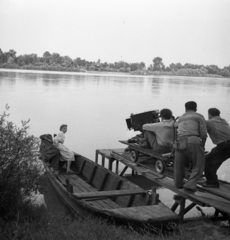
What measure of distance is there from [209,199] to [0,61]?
9096cm

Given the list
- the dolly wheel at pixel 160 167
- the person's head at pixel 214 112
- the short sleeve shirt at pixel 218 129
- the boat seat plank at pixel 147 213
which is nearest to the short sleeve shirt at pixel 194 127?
the short sleeve shirt at pixel 218 129

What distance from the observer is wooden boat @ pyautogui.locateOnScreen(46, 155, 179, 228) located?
242 inches

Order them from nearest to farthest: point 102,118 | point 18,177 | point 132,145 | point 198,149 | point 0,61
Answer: point 18,177, point 198,149, point 132,145, point 102,118, point 0,61

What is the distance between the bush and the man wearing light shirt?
4.44 metres

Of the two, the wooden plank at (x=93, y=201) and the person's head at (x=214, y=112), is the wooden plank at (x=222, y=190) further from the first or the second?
the wooden plank at (x=93, y=201)

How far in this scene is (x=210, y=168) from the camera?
735 centimetres

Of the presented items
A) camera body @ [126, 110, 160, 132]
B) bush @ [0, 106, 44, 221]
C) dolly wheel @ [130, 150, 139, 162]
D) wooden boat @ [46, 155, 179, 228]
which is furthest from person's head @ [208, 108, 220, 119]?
bush @ [0, 106, 44, 221]

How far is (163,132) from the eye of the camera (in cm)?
906

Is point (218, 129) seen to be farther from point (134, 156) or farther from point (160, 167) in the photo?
point (134, 156)

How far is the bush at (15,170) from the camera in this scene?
4988 millimetres

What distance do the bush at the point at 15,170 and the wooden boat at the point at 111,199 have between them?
63.8 inches

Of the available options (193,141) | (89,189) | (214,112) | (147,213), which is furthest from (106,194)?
(214,112)

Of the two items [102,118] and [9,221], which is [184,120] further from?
[102,118]

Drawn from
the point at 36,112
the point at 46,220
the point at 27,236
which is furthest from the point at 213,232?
the point at 36,112
